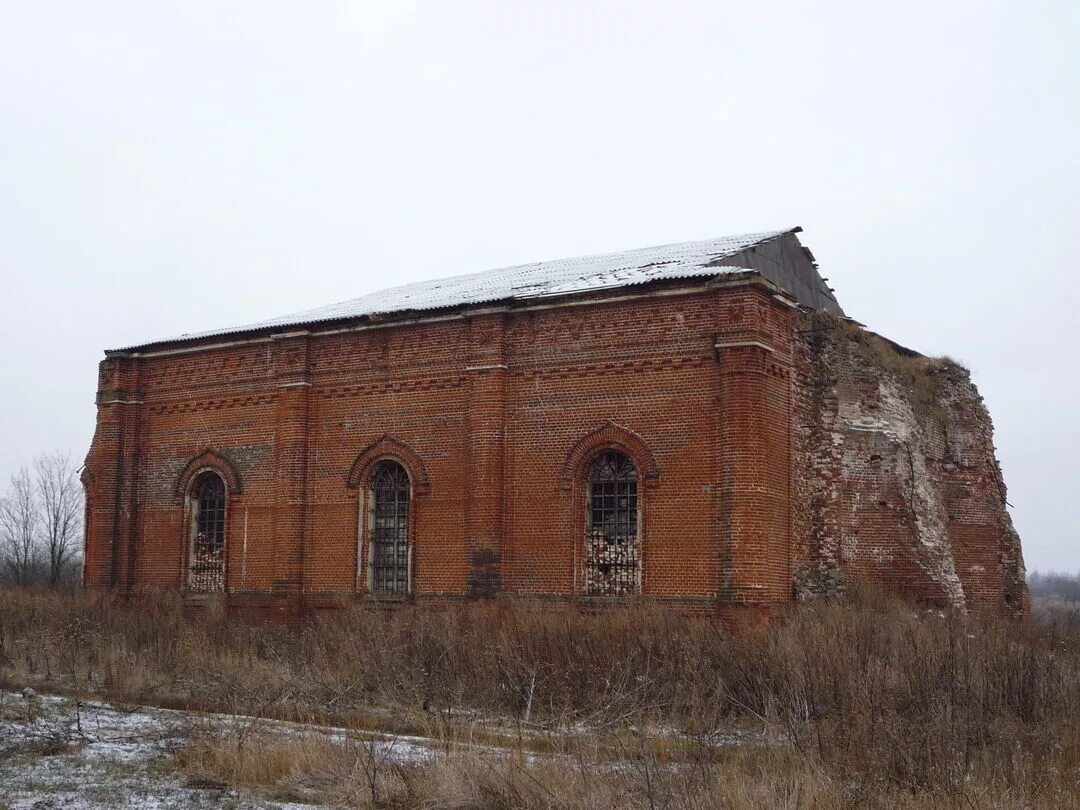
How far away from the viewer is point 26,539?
53312 millimetres

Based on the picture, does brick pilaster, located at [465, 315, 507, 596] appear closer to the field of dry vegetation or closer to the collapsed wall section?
the field of dry vegetation

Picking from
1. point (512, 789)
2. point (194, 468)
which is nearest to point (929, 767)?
point (512, 789)

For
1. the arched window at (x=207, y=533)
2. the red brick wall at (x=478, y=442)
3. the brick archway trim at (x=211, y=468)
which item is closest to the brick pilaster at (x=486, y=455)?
the red brick wall at (x=478, y=442)

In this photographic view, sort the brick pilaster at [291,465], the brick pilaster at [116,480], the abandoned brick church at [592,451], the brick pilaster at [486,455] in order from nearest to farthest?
the abandoned brick church at [592,451] → the brick pilaster at [486,455] → the brick pilaster at [291,465] → the brick pilaster at [116,480]

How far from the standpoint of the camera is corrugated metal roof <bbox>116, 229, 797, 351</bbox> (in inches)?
683

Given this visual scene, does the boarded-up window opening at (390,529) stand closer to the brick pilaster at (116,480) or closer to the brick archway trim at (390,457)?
the brick archway trim at (390,457)

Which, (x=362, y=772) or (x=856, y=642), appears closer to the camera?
(x=362, y=772)

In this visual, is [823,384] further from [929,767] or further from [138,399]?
[138,399]

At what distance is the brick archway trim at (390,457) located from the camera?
18.6 m

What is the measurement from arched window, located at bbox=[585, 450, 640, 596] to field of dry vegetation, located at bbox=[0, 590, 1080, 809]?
4.51 ft

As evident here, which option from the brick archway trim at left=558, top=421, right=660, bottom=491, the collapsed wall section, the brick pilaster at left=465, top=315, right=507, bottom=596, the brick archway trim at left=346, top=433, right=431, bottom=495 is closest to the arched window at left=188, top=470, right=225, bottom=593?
the brick archway trim at left=346, top=433, right=431, bottom=495

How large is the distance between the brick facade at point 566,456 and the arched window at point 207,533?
0.19 meters

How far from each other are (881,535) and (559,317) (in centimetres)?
603

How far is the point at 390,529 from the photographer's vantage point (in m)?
19.2
